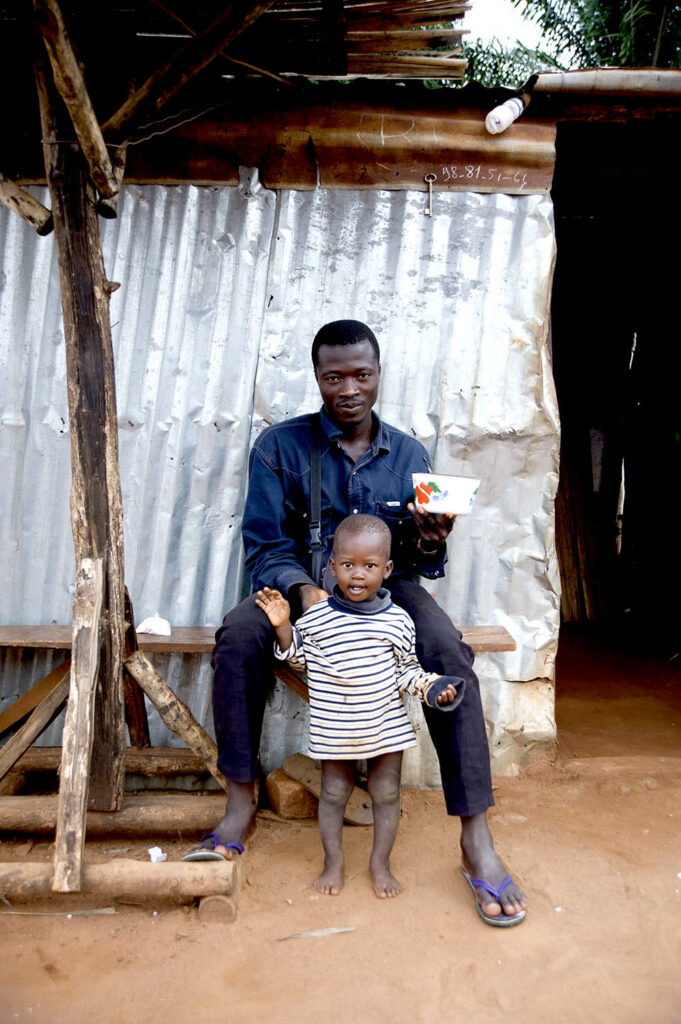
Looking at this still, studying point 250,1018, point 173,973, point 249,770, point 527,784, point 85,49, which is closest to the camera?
point 250,1018

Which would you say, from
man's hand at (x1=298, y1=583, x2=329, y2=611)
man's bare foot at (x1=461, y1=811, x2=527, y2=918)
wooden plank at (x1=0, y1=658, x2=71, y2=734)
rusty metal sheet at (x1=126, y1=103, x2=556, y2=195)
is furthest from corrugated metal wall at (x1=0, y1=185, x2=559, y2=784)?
man's bare foot at (x1=461, y1=811, x2=527, y2=918)

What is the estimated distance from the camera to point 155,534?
11.6ft

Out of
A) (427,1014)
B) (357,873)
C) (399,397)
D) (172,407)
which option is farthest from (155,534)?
(427,1014)

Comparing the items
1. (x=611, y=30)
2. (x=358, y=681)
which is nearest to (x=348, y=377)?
(x=358, y=681)

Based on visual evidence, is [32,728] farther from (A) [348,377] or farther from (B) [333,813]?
(A) [348,377]

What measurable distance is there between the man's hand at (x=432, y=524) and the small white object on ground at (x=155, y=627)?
1.24 metres

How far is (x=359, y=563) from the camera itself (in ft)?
8.14

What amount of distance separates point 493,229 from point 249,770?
2634 millimetres

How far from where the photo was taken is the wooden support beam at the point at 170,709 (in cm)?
284

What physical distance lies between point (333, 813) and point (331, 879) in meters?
0.22

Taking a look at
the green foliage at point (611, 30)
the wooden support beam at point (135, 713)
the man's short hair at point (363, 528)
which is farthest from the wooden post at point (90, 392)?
the green foliage at point (611, 30)

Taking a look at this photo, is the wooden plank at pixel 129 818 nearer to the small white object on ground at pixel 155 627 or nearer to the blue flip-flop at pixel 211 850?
the blue flip-flop at pixel 211 850

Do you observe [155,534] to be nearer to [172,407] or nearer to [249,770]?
[172,407]

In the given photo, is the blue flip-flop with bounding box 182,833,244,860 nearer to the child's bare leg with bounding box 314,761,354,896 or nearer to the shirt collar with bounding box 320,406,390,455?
the child's bare leg with bounding box 314,761,354,896
